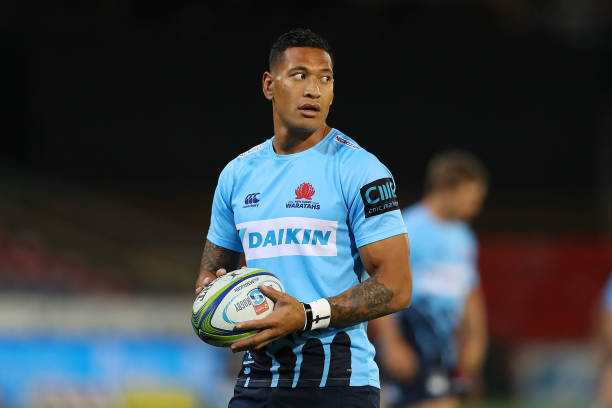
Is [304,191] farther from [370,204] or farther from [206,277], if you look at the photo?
[206,277]

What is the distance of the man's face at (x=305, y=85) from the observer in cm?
354

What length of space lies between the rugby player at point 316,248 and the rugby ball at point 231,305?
0.05m

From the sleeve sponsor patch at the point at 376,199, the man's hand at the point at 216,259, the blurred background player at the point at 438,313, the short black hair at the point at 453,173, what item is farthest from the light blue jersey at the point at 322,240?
the short black hair at the point at 453,173

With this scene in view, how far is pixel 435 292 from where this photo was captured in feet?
21.9

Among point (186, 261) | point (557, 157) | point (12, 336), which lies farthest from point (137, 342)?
point (557, 157)

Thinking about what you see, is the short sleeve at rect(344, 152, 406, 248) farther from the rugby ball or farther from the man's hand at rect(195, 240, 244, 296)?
the man's hand at rect(195, 240, 244, 296)

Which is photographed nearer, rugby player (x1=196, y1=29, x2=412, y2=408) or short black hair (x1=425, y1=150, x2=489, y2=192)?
rugby player (x1=196, y1=29, x2=412, y2=408)

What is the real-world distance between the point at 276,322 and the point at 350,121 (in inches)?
597

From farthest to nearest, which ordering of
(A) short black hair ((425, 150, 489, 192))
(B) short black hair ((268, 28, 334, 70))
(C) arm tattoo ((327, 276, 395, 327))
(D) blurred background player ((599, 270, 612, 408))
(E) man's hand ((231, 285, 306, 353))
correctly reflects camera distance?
(A) short black hair ((425, 150, 489, 192))
(D) blurred background player ((599, 270, 612, 408))
(B) short black hair ((268, 28, 334, 70))
(C) arm tattoo ((327, 276, 395, 327))
(E) man's hand ((231, 285, 306, 353))

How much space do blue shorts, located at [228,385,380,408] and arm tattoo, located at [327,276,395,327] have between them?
28cm

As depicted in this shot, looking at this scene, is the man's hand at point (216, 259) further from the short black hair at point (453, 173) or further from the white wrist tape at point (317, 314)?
the short black hair at point (453, 173)

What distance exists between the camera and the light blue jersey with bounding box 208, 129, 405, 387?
11.3 ft

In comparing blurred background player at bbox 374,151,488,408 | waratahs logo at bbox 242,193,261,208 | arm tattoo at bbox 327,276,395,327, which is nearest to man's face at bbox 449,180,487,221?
blurred background player at bbox 374,151,488,408

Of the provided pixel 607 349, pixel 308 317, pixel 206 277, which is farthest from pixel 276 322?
pixel 607 349
